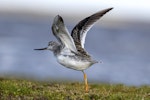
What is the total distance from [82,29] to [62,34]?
78.1 inches

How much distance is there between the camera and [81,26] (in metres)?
21.4

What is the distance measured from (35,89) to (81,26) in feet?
9.83

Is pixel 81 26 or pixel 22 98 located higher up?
pixel 81 26

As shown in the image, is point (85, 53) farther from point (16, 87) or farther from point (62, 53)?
point (16, 87)

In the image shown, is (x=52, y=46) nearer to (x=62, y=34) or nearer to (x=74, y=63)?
(x=74, y=63)

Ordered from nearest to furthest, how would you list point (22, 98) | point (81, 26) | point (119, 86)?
1. point (22, 98)
2. point (81, 26)
3. point (119, 86)

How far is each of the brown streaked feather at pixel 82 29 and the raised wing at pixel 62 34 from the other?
1.81 ft

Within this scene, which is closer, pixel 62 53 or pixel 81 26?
pixel 62 53

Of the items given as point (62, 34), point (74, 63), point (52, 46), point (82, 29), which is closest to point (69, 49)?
point (74, 63)

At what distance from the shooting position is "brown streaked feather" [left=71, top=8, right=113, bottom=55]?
2069 centimetres

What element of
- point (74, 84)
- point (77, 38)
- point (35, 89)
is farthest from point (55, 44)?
point (74, 84)

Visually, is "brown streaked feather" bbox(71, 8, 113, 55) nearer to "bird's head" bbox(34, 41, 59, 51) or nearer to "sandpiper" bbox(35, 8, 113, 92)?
"sandpiper" bbox(35, 8, 113, 92)

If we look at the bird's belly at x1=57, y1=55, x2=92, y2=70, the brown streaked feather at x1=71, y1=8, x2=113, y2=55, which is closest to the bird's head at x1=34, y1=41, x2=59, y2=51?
the brown streaked feather at x1=71, y1=8, x2=113, y2=55

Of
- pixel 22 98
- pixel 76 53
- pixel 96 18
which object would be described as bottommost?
pixel 22 98
